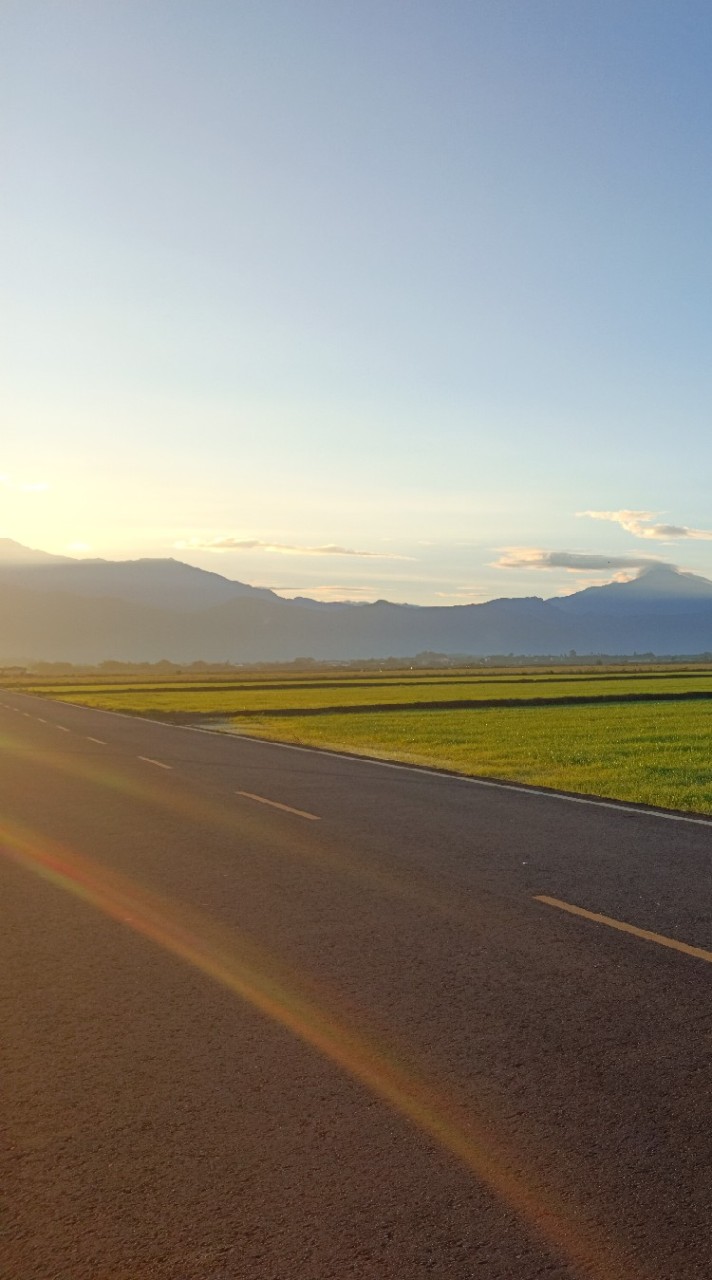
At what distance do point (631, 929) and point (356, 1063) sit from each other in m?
3.65

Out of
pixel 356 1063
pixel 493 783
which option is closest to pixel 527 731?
pixel 493 783

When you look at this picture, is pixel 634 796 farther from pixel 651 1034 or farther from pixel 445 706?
pixel 445 706

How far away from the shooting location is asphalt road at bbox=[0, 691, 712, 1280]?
4234 mm

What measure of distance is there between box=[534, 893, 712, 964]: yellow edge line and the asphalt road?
40 millimetres

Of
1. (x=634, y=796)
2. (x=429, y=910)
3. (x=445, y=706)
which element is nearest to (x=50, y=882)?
(x=429, y=910)

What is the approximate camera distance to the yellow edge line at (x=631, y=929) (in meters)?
8.23

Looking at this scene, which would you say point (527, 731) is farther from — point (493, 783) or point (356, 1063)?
point (356, 1063)

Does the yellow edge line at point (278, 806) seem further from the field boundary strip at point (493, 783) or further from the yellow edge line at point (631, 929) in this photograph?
the yellow edge line at point (631, 929)

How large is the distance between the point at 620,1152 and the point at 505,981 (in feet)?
8.73

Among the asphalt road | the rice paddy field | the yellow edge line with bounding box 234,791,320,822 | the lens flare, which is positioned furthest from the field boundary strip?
the lens flare

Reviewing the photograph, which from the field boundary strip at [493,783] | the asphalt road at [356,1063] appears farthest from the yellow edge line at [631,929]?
the field boundary strip at [493,783]

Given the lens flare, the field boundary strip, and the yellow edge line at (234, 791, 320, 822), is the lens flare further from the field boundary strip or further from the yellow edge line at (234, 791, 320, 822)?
the field boundary strip

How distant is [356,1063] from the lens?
19.5 feet

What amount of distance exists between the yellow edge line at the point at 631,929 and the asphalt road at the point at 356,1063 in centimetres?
4
